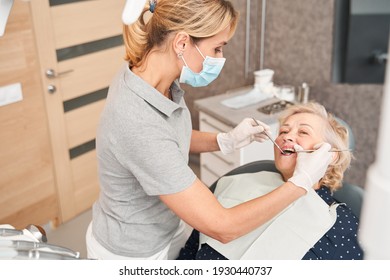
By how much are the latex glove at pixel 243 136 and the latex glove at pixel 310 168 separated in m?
0.23

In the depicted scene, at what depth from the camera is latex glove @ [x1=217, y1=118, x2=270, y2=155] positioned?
153 cm

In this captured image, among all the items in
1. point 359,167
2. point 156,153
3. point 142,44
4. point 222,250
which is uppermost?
point 142,44

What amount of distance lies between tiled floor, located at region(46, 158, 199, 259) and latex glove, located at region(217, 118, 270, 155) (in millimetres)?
1265

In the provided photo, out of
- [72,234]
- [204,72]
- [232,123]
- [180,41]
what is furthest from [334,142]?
[72,234]

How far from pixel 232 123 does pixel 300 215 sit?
0.89 metres

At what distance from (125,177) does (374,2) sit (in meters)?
0.89

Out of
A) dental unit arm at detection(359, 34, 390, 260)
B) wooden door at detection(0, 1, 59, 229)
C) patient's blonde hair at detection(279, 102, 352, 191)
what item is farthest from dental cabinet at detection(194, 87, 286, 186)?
dental unit arm at detection(359, 34, 390, 260)

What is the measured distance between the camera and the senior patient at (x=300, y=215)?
4.56 ft

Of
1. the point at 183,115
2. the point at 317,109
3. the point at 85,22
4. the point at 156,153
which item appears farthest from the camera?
the point at 85,22

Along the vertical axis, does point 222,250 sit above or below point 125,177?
below

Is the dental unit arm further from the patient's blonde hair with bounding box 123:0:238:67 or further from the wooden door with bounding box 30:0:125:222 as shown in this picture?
the wooden door with bounding box 30:0:125:222
